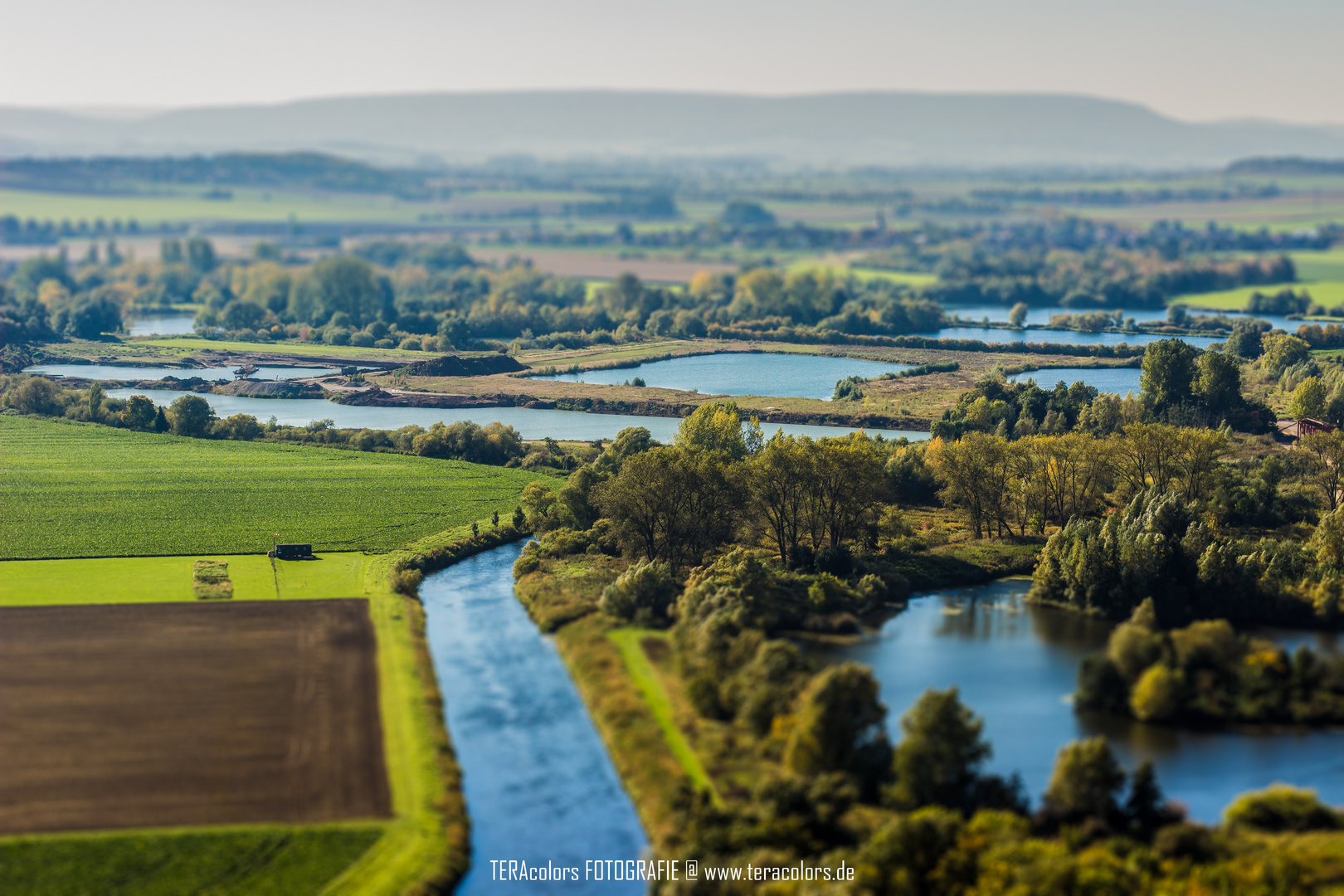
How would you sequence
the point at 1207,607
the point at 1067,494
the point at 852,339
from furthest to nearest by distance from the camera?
1. the point at 852,339
2. the point at 1067,494
3. the point at 1207,607

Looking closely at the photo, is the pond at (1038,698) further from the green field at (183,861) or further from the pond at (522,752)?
the green field at (183,861)

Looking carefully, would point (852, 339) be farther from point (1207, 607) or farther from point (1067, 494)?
point (1207, 607)

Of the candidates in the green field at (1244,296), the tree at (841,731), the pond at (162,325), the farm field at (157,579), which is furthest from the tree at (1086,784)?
the green field at (1244,296)

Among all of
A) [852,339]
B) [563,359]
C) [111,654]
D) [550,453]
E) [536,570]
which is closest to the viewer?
[111,654]

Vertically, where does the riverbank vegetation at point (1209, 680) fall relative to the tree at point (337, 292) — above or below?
below

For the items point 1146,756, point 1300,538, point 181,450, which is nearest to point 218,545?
point 181,450

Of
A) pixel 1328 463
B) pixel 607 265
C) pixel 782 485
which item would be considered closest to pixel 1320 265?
pixel 607 265

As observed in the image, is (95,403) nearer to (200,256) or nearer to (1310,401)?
(1310,401)
